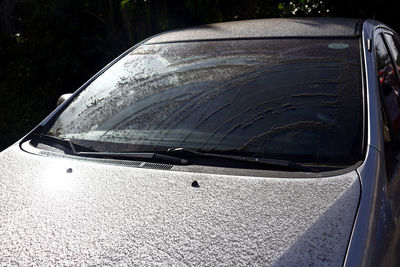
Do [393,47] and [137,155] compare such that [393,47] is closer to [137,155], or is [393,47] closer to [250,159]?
[250,159]

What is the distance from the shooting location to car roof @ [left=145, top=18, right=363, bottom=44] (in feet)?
8.63

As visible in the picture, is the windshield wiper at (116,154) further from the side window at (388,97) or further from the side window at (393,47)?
the side window at (393,47)

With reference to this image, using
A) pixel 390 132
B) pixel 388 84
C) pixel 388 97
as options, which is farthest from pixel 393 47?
pixel 390 132

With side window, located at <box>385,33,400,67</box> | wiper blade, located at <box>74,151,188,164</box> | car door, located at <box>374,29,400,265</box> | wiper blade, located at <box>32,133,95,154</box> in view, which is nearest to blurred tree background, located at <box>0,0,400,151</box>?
side window, located at <box>385,33,400,67</box>

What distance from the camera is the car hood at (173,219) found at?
145 centimetres

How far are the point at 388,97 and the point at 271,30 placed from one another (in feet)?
2.45

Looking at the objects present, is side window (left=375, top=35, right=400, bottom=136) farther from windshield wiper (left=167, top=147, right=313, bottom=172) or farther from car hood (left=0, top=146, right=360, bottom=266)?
car hood (left=0, top=146, right=360, bottom=266)

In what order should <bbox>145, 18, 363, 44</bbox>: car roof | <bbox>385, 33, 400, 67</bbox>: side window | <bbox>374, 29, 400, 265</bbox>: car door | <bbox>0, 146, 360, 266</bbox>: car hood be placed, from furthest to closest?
<bbox>385, 33, 400, 67</bbox>: side window
<bbox>145, 18, 363, 44</bbox>: car roof
<bbox>374, 29, 400, 265</bbox>: car door
<bbox>0, 146, 360, 266</bbox>: car hood

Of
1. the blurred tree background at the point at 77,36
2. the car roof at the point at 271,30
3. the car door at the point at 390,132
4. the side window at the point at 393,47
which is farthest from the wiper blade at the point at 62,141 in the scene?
the blurred tree background at the point at 77,36

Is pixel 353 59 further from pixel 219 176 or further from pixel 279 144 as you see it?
pixel 219 176

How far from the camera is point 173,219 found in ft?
5.34

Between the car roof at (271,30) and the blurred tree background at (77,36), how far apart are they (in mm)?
3948

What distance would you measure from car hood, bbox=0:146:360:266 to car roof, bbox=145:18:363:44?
1104 millimetres

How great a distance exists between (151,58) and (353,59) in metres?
1.15
